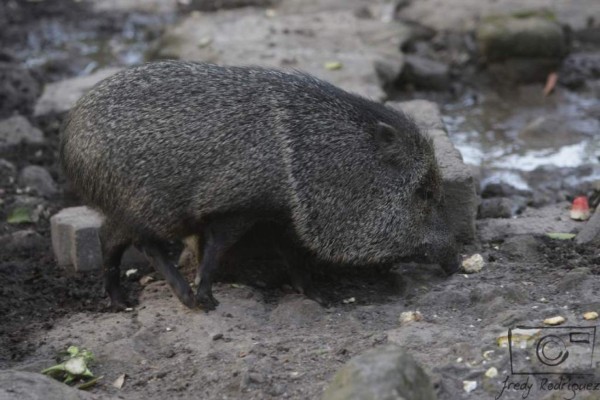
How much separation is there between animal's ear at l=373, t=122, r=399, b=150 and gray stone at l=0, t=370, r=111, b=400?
82.0 inches

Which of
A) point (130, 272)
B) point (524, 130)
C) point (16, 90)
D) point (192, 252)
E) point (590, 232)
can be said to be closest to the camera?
point (590, 232)

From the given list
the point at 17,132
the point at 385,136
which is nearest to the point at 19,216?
the point at 17,132

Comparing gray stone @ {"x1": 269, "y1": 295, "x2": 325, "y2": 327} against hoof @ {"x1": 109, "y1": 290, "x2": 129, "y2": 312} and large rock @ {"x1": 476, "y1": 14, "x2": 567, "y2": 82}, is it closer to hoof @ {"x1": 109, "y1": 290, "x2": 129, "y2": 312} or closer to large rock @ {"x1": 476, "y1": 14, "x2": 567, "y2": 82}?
hoof @ {"x1": 109, "y1": 290, "x2": 129, "y2": 312}

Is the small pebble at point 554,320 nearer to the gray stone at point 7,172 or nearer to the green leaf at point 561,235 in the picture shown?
the green leaf at point 561,235

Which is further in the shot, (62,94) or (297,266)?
(62,94)

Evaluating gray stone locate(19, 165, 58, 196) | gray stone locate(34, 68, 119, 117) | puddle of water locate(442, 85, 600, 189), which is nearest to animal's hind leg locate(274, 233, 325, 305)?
gray stone locate(19, 165, 58, 196)

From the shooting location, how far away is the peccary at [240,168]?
504cm

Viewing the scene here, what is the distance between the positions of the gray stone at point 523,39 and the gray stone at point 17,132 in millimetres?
4213

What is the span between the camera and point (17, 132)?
791 cm

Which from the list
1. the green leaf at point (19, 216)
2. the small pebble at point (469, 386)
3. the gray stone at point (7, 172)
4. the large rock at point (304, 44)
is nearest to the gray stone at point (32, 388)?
the small pebble at point (469, 386)

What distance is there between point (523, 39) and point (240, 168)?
5093 mm

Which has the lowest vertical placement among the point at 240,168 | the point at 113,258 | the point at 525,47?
the point at 113,258

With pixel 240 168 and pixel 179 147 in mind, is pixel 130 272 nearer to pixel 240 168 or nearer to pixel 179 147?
pixel 179 147

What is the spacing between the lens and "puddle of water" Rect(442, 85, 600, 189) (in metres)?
7.76
